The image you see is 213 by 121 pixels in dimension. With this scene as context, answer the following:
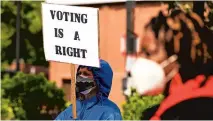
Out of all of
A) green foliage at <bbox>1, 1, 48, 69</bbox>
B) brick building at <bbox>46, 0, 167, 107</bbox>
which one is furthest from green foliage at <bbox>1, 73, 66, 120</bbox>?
green foliage at <bbox>1, 1, 48, 69</bbox>

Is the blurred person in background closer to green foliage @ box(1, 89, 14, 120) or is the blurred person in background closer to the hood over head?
green foliage @ box(1, 89, 14, 120)

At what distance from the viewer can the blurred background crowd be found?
856 cm

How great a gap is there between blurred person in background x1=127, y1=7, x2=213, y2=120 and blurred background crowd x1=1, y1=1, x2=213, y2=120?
0.01 m

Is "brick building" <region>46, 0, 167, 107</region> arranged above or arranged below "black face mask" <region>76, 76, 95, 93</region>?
below

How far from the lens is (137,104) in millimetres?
9109

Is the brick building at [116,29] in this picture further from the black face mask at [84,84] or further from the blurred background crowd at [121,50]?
the black face mask at [84,84]

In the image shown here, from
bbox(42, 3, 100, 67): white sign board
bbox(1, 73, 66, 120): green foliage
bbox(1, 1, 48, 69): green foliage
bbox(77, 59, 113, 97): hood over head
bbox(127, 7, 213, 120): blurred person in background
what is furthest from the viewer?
bbox(1, 1, 48, 69): green foliage

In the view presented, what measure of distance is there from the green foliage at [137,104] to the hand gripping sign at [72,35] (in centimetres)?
484

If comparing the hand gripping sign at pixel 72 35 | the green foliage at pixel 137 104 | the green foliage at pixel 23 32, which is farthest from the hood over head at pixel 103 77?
the green foliage at pixel 23 32

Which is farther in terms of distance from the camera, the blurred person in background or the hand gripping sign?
the blurred person in background

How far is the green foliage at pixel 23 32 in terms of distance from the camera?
12.2 m

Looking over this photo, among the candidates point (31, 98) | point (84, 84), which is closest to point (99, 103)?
point (84, 84)

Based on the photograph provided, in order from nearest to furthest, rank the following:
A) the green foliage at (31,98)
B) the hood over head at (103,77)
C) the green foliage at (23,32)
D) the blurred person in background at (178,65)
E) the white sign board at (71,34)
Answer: the white sign board at (71,34) < the hood over head at (103,77) < the blurred person in background at (178,65) < the green foliage at (31,98) < the green foliage at (23,32)

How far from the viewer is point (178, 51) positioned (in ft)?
28.9
